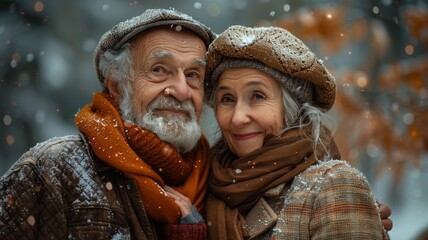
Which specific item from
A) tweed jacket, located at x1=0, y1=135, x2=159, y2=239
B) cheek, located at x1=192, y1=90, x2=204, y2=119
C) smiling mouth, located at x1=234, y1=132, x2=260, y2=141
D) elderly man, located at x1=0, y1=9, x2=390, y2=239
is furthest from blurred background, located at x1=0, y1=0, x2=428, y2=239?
tweed jacket, located at x1=0, y1=135, x2=159, y2=239

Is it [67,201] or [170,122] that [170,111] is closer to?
[170,122]

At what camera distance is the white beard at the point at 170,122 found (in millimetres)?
4230

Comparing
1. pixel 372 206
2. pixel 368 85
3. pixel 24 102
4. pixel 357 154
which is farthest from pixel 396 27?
pixel 372 206

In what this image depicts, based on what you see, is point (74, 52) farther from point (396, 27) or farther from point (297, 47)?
point (297, 47)

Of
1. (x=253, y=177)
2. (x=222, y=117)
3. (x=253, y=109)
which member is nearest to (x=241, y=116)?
(x=253, y=109)

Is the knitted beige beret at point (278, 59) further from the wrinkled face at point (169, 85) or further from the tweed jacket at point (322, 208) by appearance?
the tweed jacket at point (322, 208)

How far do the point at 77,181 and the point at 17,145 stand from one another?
7.10 metres

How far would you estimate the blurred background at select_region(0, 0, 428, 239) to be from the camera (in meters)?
10.0

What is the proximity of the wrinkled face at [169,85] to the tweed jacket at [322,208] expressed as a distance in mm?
761

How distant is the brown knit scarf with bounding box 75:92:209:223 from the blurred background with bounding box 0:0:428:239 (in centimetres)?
615

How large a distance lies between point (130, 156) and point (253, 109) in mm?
816

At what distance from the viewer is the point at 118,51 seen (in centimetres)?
457

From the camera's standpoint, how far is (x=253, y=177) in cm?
397

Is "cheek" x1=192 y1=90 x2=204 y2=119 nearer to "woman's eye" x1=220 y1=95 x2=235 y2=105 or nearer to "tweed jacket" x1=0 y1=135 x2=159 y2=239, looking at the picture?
"woman's eye" x1=220 y1=95 x2=235 y2=105
